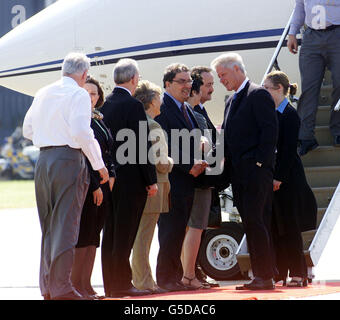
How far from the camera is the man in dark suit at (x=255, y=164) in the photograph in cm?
690

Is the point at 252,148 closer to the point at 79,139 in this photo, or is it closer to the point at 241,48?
the point at 79,139

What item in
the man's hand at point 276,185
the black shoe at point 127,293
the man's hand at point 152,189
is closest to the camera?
the black shoe at point 127,293

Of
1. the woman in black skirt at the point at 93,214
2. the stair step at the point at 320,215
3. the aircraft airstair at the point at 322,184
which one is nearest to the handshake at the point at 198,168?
the aircraft airstair at the point at 322,184

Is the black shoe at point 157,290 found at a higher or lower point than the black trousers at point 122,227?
lower

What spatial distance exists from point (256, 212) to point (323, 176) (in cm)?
159

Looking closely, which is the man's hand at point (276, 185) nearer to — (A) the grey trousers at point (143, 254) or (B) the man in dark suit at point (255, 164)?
(B) the man in dark suit at point (255, 164)

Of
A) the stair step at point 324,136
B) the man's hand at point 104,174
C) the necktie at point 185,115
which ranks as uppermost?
the necktie at point 185,115

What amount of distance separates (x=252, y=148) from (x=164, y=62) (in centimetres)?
388

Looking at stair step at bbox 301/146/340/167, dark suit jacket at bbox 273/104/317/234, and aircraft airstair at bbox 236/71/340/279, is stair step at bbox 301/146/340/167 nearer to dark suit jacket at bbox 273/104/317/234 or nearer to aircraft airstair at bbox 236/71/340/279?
aircraft airstair at bbox 236/71/340/279

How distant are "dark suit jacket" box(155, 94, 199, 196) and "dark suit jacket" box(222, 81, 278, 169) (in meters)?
0.61

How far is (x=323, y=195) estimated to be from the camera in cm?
823

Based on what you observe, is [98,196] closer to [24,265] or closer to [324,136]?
[324,136]

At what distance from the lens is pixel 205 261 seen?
30.7ft

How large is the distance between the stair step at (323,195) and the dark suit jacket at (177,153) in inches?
50.6
